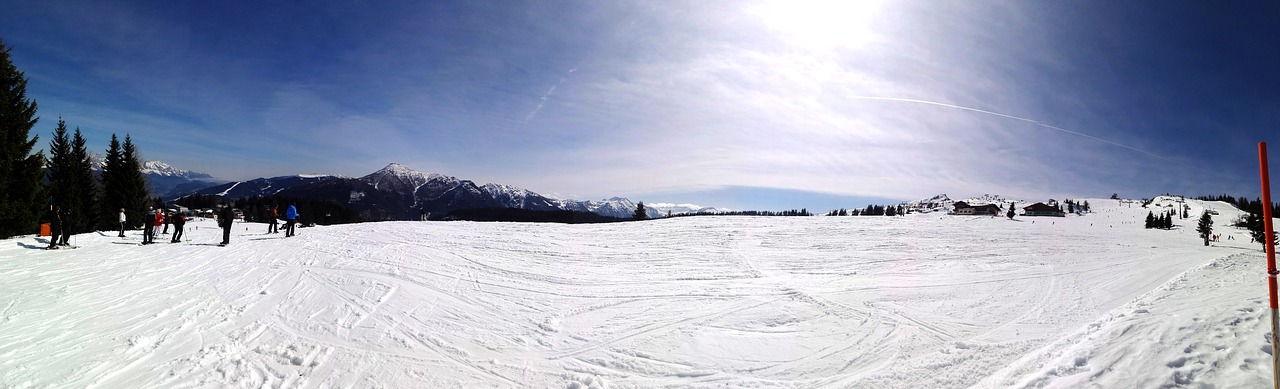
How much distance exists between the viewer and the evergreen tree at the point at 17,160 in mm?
20141

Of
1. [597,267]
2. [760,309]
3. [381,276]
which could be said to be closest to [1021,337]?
[760,309]

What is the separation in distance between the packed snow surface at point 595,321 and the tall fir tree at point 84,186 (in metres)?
29.5

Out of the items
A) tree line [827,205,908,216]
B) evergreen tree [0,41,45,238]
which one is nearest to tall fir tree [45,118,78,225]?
evergreen tree [0,41,45,238]

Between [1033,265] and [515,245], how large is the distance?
20124mm

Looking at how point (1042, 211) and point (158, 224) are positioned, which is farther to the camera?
point (1042, 211)

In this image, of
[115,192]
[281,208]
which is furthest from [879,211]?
[281,208]

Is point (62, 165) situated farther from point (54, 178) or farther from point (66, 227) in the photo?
point (66, 227)

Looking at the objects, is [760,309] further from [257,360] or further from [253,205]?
[253,205]

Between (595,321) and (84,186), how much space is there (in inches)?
2127

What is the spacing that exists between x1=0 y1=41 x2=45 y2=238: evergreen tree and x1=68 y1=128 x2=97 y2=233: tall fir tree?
16486 mm

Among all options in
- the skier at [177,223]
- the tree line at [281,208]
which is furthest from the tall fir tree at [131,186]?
the tree line at [281,208]

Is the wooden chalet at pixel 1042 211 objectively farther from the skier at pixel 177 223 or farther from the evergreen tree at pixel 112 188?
the evergreen tree at pixel 112 188

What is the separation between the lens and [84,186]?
1470 inches

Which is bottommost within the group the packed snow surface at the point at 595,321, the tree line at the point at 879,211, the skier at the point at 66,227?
the packed snow surface at the point at 595,321
